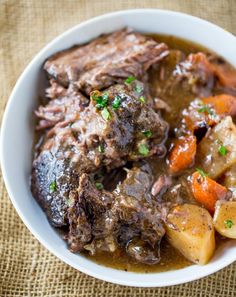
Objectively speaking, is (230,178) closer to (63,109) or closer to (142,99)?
(142,99)

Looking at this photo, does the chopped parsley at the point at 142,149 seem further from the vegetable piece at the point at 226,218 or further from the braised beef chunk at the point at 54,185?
the vegetable piece at the point at 226,218

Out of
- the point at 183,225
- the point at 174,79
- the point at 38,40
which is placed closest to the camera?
the point at 183,225

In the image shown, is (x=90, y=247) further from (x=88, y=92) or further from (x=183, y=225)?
(x=88, y=92)

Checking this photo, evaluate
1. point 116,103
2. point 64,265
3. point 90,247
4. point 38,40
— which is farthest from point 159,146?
point 38,40

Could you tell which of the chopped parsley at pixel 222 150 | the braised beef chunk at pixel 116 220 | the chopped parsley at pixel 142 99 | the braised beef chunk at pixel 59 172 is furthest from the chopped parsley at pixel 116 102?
the chopped parsley at pixel 222 150

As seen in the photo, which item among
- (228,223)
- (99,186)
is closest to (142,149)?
(99,186)

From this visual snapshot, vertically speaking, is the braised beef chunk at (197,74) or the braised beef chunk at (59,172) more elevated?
the braised beef chunk at (197,74)
